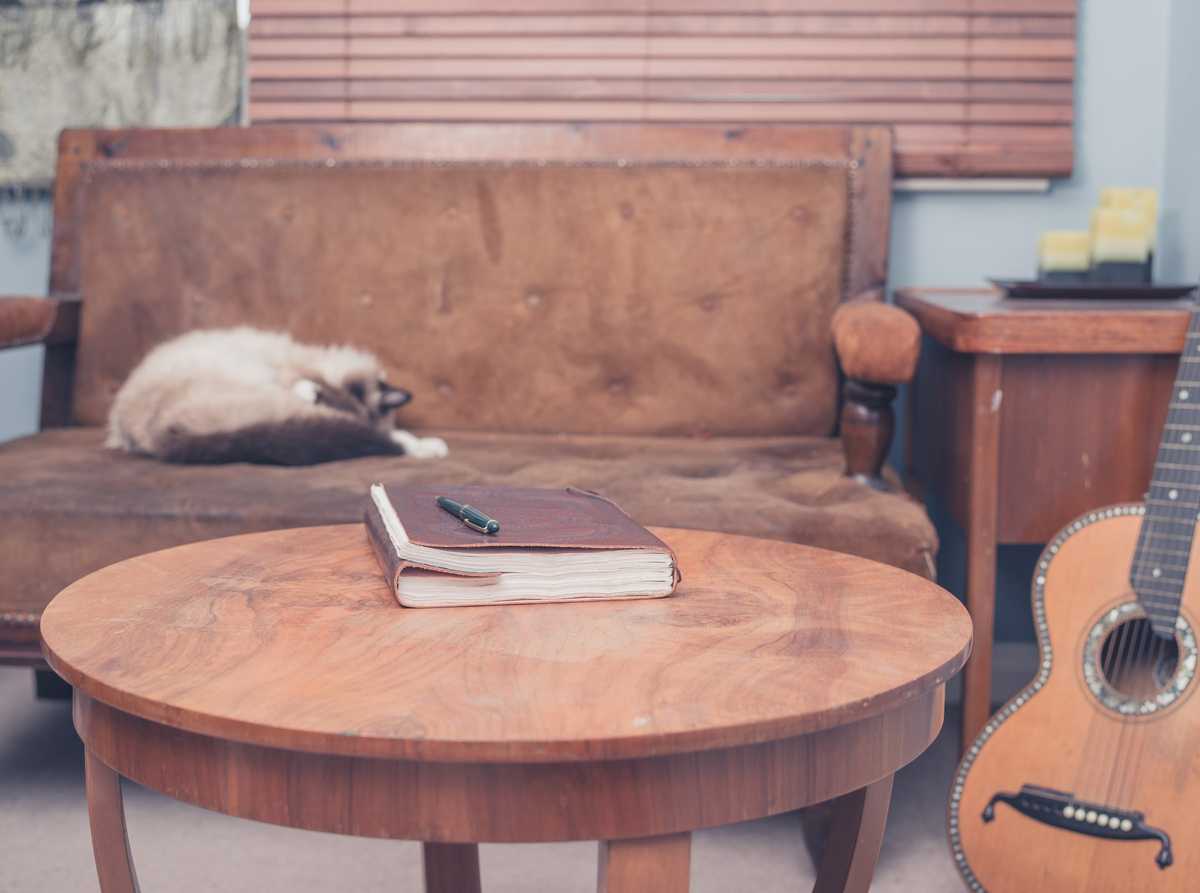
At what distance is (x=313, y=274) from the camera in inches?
93.3

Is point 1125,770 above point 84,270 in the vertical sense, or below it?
below

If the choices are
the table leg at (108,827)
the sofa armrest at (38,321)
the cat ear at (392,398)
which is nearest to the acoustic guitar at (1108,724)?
the table leg at (108,827)

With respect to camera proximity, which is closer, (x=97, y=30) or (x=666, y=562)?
(x=666, y=562)

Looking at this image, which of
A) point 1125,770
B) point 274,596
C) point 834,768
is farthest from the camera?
point 1125,770

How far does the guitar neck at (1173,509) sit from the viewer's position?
1.45 meters

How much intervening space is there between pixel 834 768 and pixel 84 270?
212 centimetres

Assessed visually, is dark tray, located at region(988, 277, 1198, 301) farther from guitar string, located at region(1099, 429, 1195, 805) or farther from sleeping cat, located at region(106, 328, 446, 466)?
sleeping cat, located at region(106, 328, 446, 466)

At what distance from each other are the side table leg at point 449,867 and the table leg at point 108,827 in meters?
0.37

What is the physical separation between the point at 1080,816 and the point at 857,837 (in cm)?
56

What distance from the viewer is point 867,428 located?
1.76 m

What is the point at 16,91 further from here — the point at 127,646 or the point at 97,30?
the point at 127,646

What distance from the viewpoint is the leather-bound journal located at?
97cm

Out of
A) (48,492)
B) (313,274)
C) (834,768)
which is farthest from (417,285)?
(834,768)

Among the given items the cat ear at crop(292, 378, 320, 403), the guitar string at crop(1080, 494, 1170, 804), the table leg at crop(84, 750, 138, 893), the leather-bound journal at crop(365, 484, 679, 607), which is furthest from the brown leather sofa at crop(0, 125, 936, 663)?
the table leg at crop(84, 750, 138, 893)
